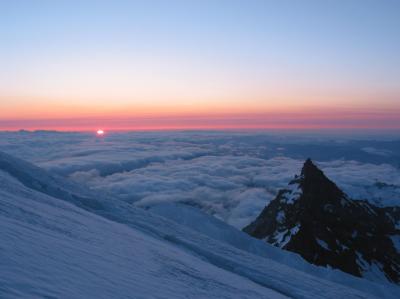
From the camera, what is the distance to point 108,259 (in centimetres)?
1016

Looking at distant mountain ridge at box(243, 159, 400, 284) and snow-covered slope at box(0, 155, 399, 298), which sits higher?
snow-covered slope at box(0, 155, 399, 298)

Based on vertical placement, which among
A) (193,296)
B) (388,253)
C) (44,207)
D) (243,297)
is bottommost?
(388,253)

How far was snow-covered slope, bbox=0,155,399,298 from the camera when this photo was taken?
6.93m

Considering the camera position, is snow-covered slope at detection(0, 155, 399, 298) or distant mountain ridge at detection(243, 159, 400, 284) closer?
snow-covered slope at detection(0, 155, 399, 298)

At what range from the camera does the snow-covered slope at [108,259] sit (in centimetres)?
693

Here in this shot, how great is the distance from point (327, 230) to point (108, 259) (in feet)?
175

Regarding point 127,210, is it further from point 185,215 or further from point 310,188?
point 310,188

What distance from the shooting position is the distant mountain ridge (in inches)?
2063

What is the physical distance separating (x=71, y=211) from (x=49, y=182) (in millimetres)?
7599

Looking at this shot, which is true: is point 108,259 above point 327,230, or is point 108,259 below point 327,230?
above

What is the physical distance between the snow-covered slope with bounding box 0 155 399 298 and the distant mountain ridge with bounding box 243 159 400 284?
28077 millimetres

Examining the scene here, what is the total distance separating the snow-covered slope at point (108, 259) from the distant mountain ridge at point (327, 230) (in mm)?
28077

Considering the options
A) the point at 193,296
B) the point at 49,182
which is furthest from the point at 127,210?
the point at 193,296

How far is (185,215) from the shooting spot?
34250mm
